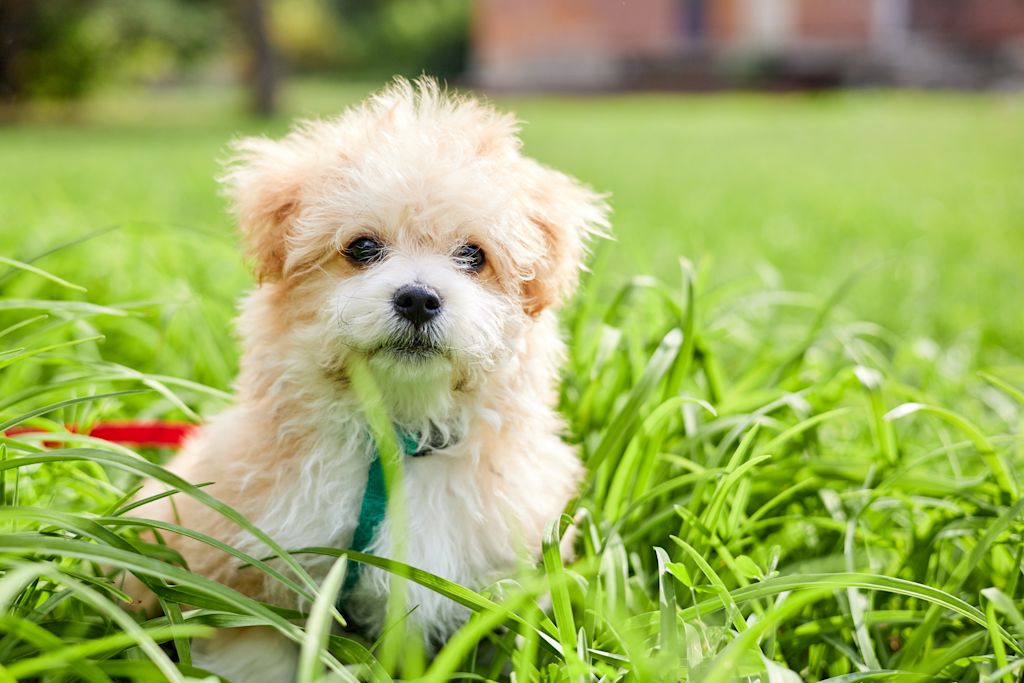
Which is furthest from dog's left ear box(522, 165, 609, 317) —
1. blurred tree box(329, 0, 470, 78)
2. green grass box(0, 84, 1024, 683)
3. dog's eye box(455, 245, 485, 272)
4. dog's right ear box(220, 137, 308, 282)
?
blurred tree box(329, 0, 470, 78)

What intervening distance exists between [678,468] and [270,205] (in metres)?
1.51

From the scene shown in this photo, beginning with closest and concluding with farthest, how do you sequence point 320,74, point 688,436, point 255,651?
1. point 255,651
2. point 688,436
3. point 320,74

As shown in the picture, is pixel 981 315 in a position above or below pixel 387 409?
below

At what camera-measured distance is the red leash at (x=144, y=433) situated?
3033 millimetres

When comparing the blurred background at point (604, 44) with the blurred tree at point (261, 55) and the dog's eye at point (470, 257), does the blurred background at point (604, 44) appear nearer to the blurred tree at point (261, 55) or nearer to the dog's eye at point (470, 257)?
the blurred tree at point (261, 55)

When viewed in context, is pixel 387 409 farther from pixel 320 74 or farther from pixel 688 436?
pixel 320 74

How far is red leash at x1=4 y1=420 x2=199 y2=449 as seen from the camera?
3033 millimetres

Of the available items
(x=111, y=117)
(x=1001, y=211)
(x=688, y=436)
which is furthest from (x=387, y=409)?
(x=111, y=117)

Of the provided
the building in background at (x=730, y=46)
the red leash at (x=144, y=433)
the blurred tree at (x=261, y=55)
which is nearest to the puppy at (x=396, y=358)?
the red leash at (x=144, y=433)

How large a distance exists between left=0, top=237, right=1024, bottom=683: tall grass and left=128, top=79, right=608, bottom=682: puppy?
13 cm

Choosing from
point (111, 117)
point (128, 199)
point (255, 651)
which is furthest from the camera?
point (111, 117)

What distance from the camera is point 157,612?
250 cm

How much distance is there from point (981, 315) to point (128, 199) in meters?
7.11

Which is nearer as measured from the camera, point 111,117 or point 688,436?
point 688,436
